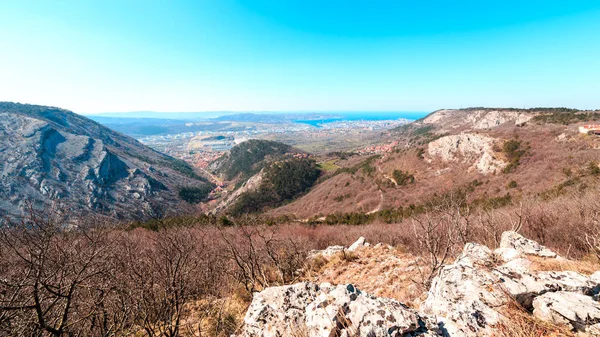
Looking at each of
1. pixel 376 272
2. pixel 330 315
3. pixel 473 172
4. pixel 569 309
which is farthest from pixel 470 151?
pixel 330 315

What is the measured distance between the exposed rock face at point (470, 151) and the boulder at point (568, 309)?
209 feet

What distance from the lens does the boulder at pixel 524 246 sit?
6762mm

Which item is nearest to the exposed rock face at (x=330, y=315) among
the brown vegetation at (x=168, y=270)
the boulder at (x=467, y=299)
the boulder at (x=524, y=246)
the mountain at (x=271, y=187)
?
the boulder at (x=467, y=299)

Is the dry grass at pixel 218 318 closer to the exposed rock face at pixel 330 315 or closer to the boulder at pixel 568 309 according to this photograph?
the exposed rock face at pixel 330 315

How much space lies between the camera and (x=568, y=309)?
358 centimetres

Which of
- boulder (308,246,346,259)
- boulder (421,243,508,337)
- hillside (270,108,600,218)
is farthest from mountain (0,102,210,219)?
boulder (421,243,508,337)

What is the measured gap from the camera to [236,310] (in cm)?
804

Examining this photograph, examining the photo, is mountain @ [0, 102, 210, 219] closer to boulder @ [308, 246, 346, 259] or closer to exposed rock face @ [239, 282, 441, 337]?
boulder @ [308, 246, 346, 259]

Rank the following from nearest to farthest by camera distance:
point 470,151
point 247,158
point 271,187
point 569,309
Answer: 1. point 569,309
2. point 470,151
3. point 271,187
4. point 247,158

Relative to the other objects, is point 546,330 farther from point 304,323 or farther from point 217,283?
point 217,283

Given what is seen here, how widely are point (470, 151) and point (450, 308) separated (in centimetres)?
7805

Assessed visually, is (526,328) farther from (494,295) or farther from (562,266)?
(562,266)

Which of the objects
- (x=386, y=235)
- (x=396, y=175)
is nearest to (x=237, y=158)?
(x=396, y=175)

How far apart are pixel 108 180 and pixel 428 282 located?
470 ft
